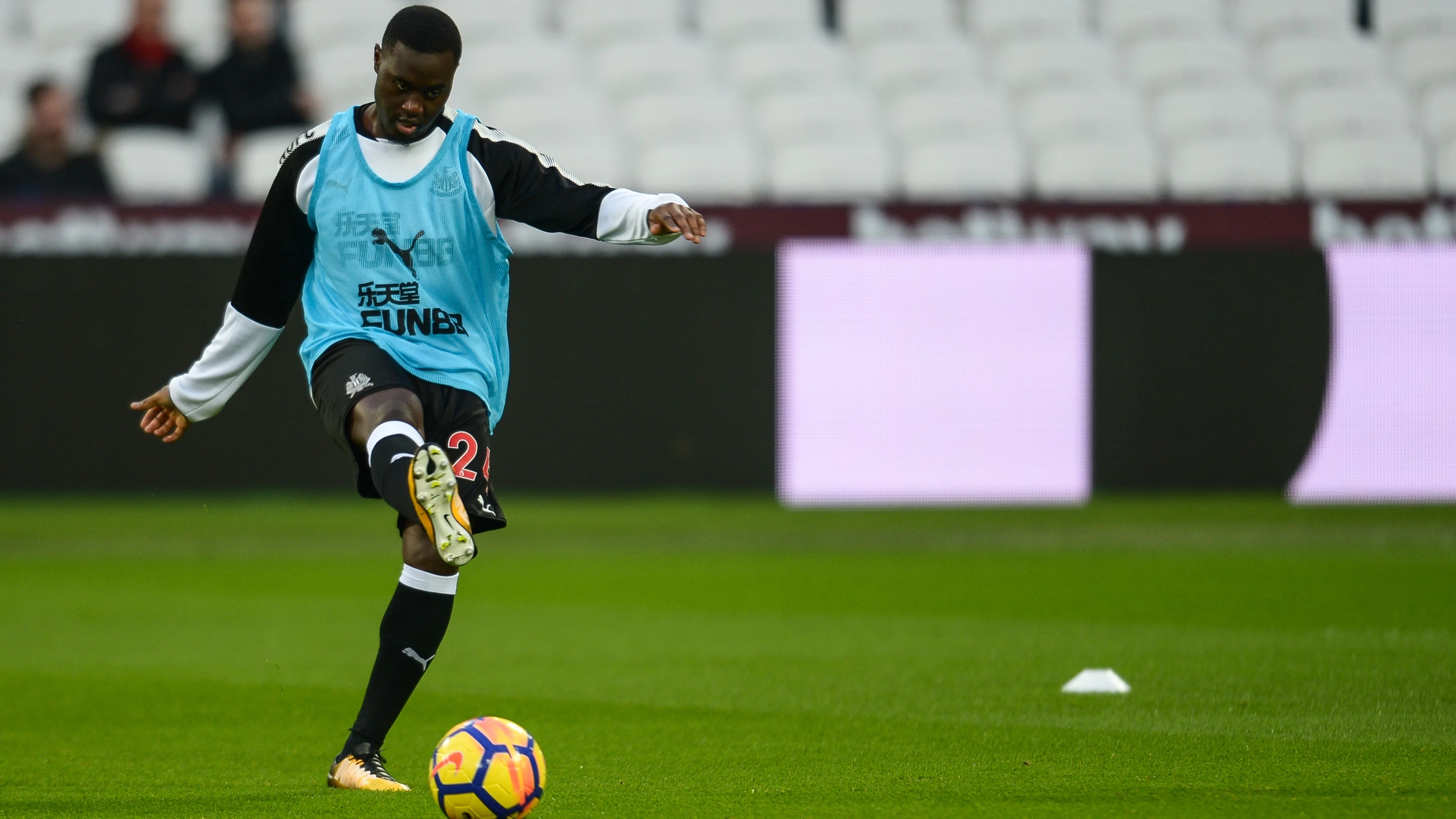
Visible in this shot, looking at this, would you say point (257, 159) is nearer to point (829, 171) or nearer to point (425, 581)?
point (829, 171)

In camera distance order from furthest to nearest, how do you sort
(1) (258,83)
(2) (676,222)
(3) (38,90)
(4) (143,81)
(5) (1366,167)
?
(5) (1366,167), (4) (143,81), (1) (258,83), (3) (38,90), (2) (676,222)

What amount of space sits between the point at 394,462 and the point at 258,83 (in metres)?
10.6

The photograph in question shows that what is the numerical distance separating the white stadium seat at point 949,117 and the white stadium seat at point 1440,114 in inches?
143

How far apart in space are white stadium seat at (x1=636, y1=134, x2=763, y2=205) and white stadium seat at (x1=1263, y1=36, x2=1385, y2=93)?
16.5 feet

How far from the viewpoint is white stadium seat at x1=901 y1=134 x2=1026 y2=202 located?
48.6 ft

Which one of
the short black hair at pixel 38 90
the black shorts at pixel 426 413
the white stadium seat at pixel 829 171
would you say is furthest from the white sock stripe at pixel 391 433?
the white stadium seat at pixel 829 171

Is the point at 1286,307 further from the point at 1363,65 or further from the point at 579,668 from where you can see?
the point at 579,668

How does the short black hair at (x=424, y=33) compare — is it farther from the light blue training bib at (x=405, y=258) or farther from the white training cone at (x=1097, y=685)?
the white training cone at (x=1097, y=685)

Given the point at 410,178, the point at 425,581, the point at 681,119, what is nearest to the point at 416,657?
the point at 425,581

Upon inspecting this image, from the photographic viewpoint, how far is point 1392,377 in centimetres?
1373

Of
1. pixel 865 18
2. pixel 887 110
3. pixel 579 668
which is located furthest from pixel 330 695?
pixel 865 18

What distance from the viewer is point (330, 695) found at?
7117 mm

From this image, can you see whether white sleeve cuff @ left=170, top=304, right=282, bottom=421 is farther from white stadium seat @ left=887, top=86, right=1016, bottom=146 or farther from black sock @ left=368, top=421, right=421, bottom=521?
white stadium seat @ left=887, top=86, right=1016, bottom=146

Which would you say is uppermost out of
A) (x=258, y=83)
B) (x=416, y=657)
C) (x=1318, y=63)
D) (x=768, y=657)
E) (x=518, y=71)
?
(x=1318, y=63)
